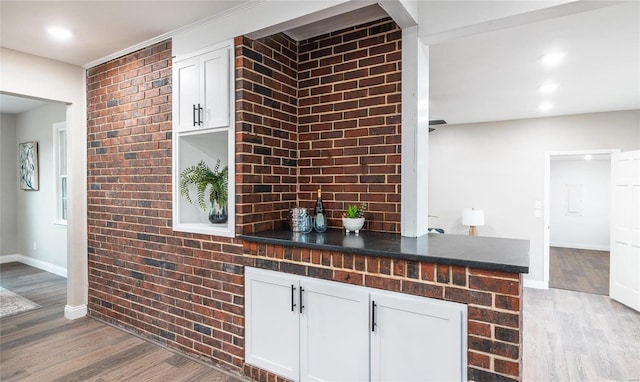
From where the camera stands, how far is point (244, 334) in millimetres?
2359

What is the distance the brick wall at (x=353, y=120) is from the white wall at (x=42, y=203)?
4.15 meters

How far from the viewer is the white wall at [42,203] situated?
512 cm

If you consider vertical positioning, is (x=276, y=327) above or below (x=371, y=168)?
below

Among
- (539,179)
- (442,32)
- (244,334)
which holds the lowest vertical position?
(244,334)

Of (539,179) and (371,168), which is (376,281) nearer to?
(371,168)

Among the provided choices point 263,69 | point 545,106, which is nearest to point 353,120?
point 263,69

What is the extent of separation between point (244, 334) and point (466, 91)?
138 inches

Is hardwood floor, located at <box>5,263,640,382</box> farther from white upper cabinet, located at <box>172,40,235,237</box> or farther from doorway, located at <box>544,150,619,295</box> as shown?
doorway, located at <box>544,150,619,295</box>

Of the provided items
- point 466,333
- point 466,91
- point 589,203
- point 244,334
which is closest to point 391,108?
point 466,333

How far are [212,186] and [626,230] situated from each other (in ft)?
15.9

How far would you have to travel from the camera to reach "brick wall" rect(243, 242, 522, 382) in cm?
149

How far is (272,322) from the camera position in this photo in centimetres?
222

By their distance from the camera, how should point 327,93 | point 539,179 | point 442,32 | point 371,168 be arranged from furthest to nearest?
point 539,179 → point 327,93 → point 371,168 → point 442,32

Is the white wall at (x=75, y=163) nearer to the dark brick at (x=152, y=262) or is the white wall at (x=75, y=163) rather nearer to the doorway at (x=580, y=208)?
the dark brick at (x=152, y=262)
